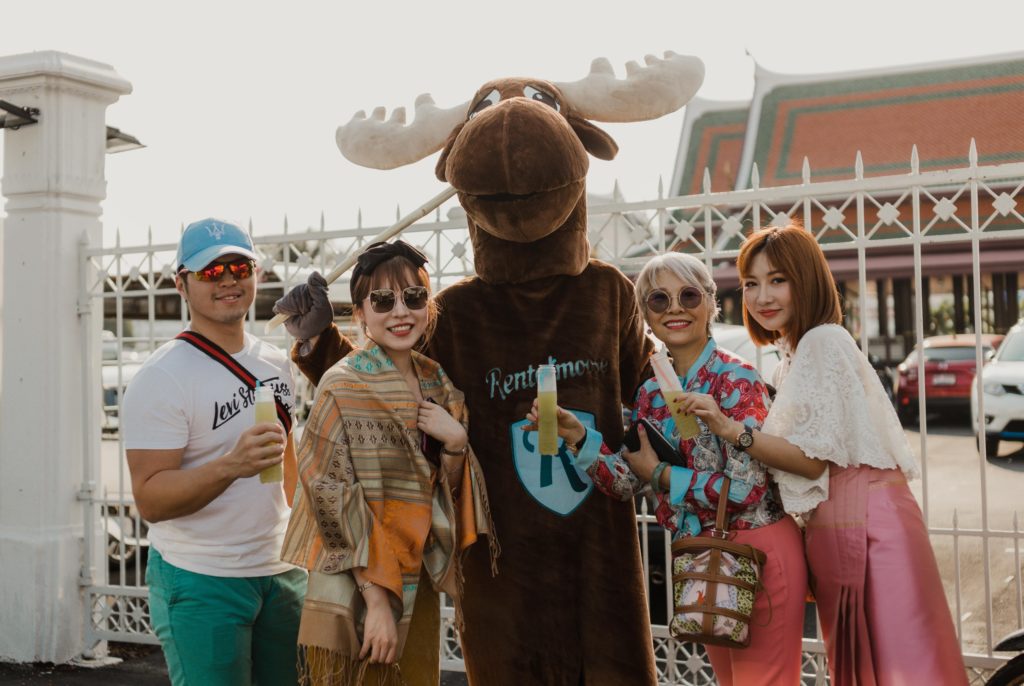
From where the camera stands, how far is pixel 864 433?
2.43 metres

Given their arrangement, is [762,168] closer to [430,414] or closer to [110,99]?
[110,99]

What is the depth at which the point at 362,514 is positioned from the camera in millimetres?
2289

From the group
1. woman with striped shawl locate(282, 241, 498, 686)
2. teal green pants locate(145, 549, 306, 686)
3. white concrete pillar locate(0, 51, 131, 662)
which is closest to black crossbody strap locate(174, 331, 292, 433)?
woman with striped shawl locate(282, 241, 498, 686)

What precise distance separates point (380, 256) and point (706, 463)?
999mm

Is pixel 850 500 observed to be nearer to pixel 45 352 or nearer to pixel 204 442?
pixel 204 442

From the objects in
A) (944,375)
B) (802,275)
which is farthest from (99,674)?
(944,375)

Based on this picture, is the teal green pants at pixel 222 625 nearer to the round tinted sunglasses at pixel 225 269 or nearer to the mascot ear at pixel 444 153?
the round tinted sunglasses at pixel 225 269

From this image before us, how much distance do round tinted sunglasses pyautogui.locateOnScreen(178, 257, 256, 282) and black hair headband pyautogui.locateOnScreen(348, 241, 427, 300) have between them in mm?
340

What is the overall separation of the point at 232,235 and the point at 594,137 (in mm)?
1145

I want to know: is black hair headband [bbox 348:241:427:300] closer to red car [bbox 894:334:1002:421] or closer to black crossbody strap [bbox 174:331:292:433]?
black crossbody strap [bbox 174:331:292:433]

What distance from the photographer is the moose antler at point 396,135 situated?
302 centimetres

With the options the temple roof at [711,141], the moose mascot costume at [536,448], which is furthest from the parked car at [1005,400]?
the temple roof at [711,141]

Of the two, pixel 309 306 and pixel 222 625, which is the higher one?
pixel 309 306

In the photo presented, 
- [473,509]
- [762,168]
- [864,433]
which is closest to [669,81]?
[864,433]
